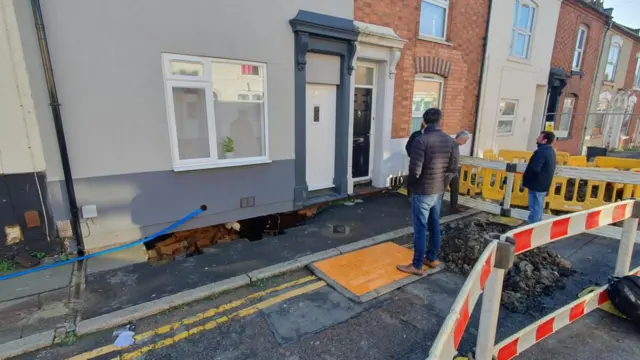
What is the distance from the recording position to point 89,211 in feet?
14.4

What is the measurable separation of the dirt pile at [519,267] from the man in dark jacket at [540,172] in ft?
3.35

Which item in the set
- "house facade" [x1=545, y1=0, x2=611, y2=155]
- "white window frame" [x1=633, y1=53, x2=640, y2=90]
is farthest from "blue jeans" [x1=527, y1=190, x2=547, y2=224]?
"white window frame" [x1=633, y1=53, x2=640, y2=90]

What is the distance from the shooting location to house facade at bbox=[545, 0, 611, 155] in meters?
12.3

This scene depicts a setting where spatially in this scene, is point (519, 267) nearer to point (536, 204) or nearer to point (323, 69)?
point (536, 204)

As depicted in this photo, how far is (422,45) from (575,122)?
11.4m

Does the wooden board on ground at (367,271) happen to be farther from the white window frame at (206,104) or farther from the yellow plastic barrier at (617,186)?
the yellow plastic barrier at (617,186)

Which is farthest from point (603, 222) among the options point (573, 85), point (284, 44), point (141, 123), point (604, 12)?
point (604, 12)

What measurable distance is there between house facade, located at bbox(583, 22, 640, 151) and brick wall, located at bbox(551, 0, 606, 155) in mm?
907

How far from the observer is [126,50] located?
14.1 ft

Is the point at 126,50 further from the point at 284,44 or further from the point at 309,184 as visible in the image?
the point at 309,184

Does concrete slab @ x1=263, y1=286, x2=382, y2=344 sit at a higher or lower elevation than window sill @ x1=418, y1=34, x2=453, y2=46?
lower

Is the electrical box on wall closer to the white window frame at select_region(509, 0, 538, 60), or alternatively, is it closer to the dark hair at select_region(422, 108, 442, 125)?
the dark hair at select_region(422, 108, 442, 125)

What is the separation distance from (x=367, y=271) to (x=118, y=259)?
11.4 feet

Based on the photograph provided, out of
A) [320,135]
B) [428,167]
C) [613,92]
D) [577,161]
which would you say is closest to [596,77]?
[613,92]
